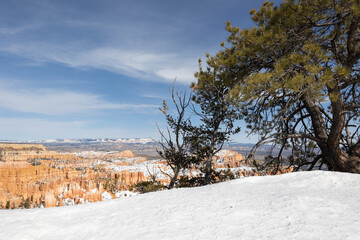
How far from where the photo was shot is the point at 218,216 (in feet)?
10.5

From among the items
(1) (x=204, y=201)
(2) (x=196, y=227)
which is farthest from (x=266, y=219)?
(1) (x=204, y=201)

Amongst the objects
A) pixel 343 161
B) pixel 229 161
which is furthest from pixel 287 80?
pixel 229 161

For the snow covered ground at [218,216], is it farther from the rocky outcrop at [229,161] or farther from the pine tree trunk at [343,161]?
the rocky outcrop at [229,161]

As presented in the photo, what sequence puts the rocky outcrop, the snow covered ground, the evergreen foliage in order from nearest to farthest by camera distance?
1. the snow covered ground
2. the evergreen foliage
3. the rocky outcrop

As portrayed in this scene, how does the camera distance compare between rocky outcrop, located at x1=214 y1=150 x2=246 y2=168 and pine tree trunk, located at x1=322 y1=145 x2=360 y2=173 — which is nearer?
pine tree trunk, located at x1=322 y1=145 x2=360 y2=173

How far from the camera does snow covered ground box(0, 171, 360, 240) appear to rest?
2707 mm

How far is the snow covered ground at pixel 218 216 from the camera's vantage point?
2707mm

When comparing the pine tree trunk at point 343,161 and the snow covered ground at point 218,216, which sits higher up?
the pine tree trunk at point 343,161

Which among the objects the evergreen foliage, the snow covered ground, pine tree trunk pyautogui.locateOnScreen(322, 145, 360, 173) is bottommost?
the snow covered ground

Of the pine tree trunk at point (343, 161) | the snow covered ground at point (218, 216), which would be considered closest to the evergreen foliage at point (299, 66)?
the pine tree trunk at point (343, 161)

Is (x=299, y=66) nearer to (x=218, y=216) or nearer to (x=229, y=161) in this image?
(x=218, y=216)

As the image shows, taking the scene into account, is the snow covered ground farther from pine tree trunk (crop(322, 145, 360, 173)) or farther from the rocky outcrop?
the rocky outcrop

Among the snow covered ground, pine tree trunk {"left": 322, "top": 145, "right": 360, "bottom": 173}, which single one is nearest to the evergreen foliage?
pine tree trunk {"left": 322, "top": 145, "right": 360, "bottom": 173}

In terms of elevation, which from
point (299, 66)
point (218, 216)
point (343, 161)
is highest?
point (299, 66)
